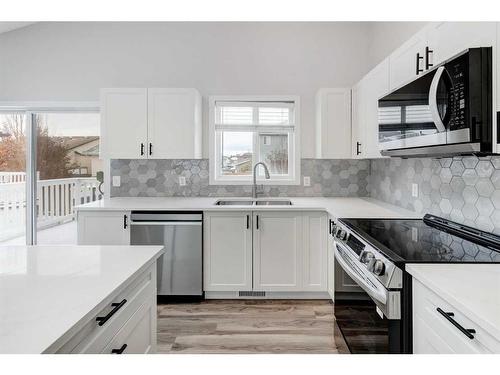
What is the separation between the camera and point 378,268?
1.57 metres

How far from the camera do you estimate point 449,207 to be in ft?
8.06

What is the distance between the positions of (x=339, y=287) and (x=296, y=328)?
2.22ft

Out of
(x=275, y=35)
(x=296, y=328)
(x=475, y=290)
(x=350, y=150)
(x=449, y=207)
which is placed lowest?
(x=296, y=328)

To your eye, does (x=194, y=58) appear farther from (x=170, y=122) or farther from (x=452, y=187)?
(x=452, y=187)

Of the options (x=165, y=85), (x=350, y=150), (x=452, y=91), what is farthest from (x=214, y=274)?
(x=452, y=91)

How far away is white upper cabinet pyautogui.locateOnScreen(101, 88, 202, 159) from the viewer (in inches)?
141

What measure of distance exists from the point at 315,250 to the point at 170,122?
1.82m

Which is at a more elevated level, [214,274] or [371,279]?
[371,279]

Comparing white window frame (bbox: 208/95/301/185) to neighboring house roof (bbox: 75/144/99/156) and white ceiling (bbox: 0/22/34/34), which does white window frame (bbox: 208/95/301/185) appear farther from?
white ceiling (bbox: 0/22/34/34)

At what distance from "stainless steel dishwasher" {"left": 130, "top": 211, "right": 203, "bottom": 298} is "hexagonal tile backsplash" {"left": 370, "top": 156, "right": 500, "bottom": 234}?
178 centimetres

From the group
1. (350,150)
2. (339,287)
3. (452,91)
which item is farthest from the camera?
(350,150)

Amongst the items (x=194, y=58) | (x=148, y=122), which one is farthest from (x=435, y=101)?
(x=194, y=58)
